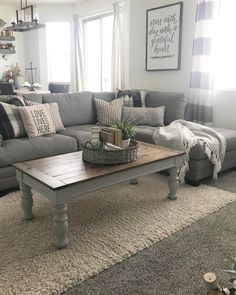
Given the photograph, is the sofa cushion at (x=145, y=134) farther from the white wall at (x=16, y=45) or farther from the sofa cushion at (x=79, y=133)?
the white wall at (x=16, y=45)

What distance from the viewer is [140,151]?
2471 mm

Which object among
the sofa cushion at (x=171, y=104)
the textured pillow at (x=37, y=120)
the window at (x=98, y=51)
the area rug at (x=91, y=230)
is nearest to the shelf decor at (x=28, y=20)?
the window at (x=98, y=51)

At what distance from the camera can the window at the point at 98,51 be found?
581cm

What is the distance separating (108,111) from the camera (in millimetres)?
3783

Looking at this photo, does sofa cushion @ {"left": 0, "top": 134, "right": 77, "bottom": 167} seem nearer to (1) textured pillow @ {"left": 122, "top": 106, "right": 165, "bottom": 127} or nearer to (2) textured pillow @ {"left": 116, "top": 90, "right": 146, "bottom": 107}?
(1) textured pillow @ {"left": 122, "top": 106, "right": 165, "bottom": 127}

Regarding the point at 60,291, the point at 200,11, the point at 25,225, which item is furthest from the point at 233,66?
the point at 60,291

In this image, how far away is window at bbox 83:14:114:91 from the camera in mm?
5809

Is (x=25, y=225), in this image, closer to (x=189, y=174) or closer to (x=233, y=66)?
(x=189, y=174)

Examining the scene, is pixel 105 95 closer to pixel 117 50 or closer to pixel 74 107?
pixel 74 107

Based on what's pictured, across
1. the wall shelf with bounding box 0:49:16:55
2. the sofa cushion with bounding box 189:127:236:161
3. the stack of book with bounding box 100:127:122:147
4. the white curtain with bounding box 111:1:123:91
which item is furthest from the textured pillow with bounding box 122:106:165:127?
the wall shelf with bounding box 0:49:16:55

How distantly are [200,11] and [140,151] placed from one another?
7.48ft

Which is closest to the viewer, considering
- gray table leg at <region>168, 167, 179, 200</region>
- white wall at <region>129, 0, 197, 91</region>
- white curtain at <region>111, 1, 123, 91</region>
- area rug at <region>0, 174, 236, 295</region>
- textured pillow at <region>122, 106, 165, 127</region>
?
area rug at <region>0, 174, 236, 295</region>

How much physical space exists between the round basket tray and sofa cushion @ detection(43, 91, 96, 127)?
5.27ft

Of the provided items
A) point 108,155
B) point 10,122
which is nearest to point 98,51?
point 10,122
